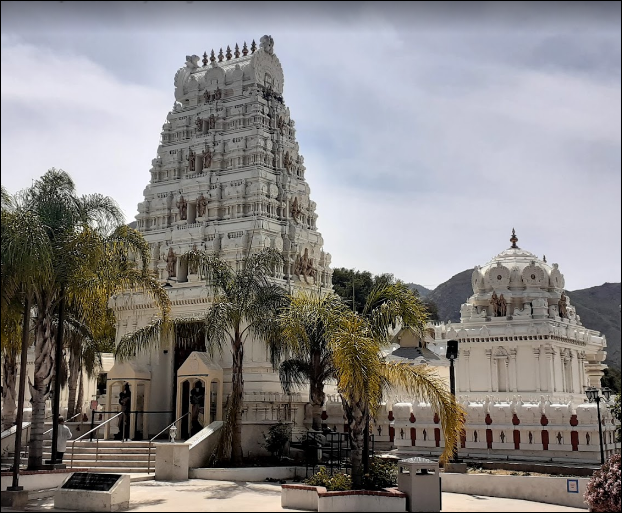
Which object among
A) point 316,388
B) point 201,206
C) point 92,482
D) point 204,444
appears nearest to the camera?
point 92,482

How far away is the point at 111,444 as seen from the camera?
27.4 m

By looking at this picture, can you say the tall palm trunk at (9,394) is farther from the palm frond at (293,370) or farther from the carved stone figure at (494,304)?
the carved stone figure at (494,304)

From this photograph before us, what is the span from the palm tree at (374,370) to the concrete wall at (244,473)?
4.61 m

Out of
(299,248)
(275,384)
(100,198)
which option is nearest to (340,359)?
(100,198)

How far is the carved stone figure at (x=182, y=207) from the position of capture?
119ft

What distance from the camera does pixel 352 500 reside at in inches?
714

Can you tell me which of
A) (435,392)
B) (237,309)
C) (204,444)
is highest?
(237,309)

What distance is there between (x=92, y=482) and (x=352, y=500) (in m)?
5.73

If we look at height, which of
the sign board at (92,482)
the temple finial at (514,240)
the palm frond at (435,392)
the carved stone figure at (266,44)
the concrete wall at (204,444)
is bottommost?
the sign board at (92,482)

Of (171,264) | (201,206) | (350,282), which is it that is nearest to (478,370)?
(201,206)

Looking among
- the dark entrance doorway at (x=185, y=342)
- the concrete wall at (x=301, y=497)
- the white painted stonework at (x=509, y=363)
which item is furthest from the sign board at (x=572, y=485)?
the dark entrance doorway at (x=185, y=342)

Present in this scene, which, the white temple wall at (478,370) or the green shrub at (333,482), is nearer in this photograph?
the green shrub at (333,482)

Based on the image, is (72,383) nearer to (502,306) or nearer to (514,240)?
(502,306)

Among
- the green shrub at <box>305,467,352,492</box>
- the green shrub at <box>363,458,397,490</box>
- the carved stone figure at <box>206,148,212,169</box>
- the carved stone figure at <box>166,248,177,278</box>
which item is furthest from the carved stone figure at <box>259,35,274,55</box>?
the green shrub at <box>305,467,352,492</box>
